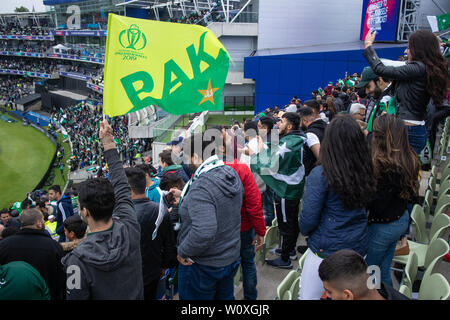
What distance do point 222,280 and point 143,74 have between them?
6.36 feet

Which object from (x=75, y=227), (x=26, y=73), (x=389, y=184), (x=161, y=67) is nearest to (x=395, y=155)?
(x=389, y=184)

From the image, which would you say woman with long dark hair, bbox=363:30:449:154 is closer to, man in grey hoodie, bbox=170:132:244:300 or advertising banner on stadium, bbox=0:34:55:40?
man in grey hoodie, bbox=170:132:244:300

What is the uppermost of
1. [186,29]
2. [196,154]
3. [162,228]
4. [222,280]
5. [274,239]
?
[186,29]

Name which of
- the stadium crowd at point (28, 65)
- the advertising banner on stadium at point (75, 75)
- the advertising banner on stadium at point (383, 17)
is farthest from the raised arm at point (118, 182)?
the stadium crowd at point (28, 65)

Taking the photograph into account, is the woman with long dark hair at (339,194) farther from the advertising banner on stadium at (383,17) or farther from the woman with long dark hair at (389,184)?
the advertising banner on stadium at (383,17)

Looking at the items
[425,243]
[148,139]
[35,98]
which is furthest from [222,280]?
[35,98]

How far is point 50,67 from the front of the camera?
146 ft

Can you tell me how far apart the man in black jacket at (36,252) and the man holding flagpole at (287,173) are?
1916mm

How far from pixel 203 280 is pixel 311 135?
5.92 feet

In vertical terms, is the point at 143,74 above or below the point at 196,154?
above

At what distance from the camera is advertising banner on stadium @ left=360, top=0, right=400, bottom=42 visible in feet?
52.0

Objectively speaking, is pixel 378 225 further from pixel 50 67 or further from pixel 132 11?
pixel 50 67

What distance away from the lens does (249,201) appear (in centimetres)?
274

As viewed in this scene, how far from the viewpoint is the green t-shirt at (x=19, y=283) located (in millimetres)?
2023
